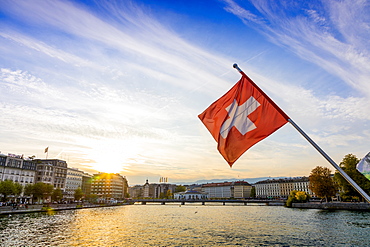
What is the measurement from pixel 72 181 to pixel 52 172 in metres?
33.6

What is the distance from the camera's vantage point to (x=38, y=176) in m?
126

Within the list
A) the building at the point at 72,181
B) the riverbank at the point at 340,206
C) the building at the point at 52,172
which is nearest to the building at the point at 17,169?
the building at the point at 52,172

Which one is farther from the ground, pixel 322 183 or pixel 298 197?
pixel 322 183

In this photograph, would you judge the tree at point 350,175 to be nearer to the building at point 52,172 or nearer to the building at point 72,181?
the building at point 52,172

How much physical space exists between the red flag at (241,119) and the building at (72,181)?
15704 centimetres

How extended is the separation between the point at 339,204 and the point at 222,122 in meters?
96.1

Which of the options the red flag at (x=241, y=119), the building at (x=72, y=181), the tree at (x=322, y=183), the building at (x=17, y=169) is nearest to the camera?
the red flag at (x=241, y=119)

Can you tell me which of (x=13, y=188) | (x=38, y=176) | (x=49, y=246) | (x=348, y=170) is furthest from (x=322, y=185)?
(x=38, y=176)

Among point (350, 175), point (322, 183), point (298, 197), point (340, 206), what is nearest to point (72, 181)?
point (298, 197)

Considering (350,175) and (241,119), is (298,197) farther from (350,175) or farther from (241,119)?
(241,119)

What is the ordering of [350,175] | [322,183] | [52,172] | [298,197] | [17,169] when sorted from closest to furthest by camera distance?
1. [350,175]
2. [322,183]
3. [298,197]
4. [17,169]
5. [52,172]

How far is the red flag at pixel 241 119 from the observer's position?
981 cm

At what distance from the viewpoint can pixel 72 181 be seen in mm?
165000

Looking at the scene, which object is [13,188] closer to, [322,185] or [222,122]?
[222,122]
